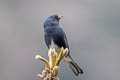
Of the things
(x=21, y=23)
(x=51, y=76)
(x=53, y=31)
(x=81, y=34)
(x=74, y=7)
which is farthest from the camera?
(x=74, y=7)

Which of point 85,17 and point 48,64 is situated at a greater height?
point 48,64

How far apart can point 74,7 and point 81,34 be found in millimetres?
8724

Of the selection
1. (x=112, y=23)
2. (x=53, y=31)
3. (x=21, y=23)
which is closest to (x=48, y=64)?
(x=53, y=31)

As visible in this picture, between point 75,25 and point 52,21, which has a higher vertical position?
point 52,21

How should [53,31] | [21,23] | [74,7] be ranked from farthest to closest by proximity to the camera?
[74,7] → [21,23] → [53,31]

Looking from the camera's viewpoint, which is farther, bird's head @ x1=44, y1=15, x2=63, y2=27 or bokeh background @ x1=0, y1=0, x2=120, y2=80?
bokeh background @ x1=0, y1=0, x2=120, y2=80

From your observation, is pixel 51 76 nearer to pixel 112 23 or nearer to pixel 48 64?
pixel 48 64

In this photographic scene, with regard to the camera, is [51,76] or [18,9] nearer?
[51,76]

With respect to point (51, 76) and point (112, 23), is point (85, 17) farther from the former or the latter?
point (51, 76)

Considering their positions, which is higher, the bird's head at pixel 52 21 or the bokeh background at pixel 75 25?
the bird's head at pixel 52 21

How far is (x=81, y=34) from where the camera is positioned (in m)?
33.2

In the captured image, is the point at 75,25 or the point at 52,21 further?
the point at 75,25

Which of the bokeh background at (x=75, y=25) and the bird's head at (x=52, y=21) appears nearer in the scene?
the bird's head at (x=52, y=21)

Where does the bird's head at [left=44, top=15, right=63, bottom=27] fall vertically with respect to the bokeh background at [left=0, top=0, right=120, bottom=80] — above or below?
above
